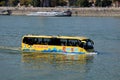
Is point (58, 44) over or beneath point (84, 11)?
over

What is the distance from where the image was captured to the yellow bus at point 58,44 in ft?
123

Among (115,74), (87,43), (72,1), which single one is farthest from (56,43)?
(72,1)

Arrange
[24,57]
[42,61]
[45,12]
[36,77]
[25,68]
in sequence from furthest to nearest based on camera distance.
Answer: [45,12] → [24,57] → [42,61] → [25,68] → [36,77]

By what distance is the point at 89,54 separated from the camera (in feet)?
122

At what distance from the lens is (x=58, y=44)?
3809 cm

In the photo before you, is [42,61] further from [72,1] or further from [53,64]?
[72,1]

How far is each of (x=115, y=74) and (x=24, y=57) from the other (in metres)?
8.73

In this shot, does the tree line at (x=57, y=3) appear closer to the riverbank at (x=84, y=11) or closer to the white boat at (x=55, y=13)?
the riverbank at (x=84, y=11)

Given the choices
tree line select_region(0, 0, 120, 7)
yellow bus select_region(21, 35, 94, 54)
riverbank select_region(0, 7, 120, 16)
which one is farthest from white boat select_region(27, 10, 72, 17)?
yellow bus select_region(21, 35, 94, 54)

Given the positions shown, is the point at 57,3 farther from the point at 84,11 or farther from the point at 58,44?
the point at 58,44

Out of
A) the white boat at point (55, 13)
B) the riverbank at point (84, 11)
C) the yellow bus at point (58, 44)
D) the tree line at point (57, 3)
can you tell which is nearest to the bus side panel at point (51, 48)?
the yellow bus at point (58, 44)

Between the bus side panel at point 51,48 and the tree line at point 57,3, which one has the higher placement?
the bus side panel at point 51,48

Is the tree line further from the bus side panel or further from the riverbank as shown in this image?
the bus side panel

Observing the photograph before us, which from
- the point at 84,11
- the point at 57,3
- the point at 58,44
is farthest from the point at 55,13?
the point at 58,44
